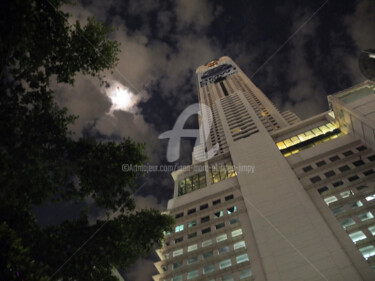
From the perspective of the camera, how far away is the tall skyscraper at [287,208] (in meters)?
23.4

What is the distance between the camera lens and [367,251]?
2250 cm

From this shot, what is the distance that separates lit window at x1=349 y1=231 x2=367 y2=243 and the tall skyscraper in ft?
0.25

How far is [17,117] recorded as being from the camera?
10.8 meters

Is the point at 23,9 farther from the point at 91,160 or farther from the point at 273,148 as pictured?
the point at 273,148

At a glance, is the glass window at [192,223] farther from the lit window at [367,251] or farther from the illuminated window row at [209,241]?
the lit window at [367,251]

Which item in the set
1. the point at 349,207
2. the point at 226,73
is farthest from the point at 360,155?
the point at 226,73

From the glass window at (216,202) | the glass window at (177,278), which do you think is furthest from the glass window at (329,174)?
the glass window at (177,278)

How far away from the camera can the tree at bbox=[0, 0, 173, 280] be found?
32.1 feet

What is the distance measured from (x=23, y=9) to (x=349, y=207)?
96.4ft

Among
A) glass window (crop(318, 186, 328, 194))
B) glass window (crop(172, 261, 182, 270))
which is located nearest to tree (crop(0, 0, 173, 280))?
glass window (crop(172, 261, 182, 270))

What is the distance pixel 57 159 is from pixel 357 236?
24930 mm

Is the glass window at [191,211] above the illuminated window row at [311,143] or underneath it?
underneath

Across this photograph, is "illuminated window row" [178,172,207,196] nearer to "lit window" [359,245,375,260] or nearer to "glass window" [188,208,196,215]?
"glass window" [188,208,196,215]

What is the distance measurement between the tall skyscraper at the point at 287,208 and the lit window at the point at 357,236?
76mm
